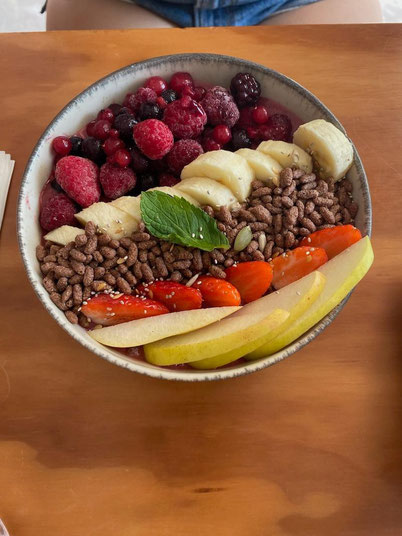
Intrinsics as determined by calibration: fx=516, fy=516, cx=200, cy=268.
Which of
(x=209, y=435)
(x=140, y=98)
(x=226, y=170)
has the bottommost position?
(x=209, y=435)

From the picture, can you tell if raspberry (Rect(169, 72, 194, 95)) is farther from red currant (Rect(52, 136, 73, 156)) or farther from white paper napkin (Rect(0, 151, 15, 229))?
white paper napkin (Rect(0, 151, 15, 229))

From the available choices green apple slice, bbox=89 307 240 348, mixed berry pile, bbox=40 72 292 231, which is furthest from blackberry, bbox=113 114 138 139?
green apple slice, bbox=89 307 240 348

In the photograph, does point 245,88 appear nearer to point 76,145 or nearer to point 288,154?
point 288,154

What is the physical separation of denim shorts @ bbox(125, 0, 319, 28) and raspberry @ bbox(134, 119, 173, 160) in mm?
415

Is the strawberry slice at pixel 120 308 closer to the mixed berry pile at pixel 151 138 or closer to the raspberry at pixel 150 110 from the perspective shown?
the mixed berry pile at pixel 151 138

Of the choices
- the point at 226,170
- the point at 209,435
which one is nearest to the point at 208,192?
the point at 226,170

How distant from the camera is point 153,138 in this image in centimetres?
95

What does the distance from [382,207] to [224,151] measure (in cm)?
35

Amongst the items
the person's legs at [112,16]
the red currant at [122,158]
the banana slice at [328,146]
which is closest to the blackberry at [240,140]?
the banana slice at [328,146]

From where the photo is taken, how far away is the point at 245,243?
35.8 inches

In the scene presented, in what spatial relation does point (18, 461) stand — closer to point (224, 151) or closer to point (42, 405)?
point (42, 405)

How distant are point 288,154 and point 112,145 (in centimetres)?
33

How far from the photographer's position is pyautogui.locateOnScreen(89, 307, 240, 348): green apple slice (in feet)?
Answer: 2.76

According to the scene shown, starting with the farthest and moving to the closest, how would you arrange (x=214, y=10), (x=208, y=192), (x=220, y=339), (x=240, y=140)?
(x=214, y=10) < (x=240, y=140) < (x=208, y=192) < (x=220, y=339)
